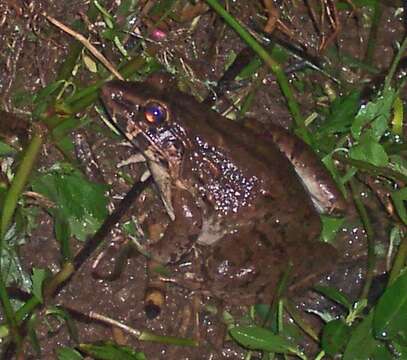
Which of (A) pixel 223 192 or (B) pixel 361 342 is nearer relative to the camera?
(B) pixel 361 342

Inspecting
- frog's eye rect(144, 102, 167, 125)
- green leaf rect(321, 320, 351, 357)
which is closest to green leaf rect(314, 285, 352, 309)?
green leaf rect(321, 320, 351, 357)

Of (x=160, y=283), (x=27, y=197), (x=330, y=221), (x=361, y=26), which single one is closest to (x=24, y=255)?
(x=27, y=197)

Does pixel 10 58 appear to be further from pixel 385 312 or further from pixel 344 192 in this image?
pixel 385 312

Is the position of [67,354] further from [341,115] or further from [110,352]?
[341,115]

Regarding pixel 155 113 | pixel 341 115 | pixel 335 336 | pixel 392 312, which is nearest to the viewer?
pixel 392 312

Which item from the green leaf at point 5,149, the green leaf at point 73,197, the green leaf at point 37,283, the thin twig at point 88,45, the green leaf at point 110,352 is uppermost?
the thin twig at point 88,45

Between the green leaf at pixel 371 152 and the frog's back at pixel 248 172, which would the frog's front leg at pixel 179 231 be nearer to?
the frog's back at pixel 248 172

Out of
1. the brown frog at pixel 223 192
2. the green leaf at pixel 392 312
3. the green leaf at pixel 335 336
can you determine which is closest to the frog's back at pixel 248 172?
the brown frog at pixel 223 192

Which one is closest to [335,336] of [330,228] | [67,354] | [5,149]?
[330,228]
